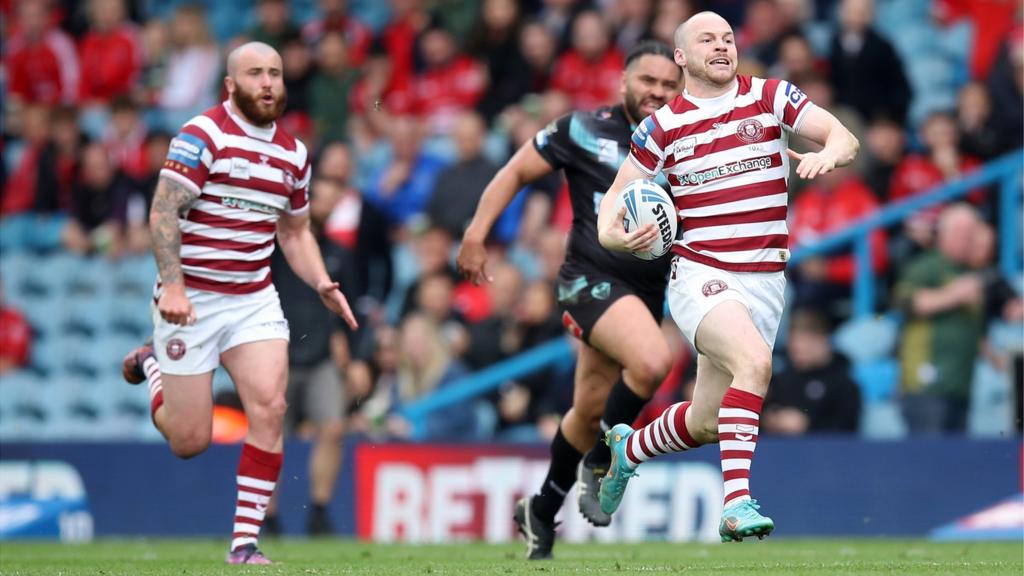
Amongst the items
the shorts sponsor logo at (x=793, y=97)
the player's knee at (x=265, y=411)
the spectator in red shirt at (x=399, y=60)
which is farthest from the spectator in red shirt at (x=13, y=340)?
the shorts sponsor logo at (x=793, y=97)

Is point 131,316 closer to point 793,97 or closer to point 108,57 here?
point 108,57

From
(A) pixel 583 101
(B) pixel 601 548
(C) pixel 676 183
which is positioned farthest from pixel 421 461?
(C) pixel 676 183

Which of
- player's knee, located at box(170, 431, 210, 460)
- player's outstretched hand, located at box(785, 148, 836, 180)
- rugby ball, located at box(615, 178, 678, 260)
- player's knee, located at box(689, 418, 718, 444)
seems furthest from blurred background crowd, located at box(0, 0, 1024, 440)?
player's outstretched hand, located at box(785, 148, 836, 180)

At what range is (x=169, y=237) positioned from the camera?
8.83m

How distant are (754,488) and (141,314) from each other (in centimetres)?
723

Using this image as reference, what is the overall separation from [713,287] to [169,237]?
9.46ft

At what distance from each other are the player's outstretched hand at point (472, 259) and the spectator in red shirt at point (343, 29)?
8.73 meters

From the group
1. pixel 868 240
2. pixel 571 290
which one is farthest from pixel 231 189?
pixel 868 240

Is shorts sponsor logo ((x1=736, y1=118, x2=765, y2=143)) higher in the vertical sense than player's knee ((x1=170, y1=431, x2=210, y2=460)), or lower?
higher

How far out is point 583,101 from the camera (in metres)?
16.1

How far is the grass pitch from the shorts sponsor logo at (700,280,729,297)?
4.25ft

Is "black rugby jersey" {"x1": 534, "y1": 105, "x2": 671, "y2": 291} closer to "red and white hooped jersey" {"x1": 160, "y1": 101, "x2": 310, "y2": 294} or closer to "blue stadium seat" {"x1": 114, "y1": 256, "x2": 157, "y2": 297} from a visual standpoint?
"red and white hooped jersey" {"x1": 160, "y1": 101, "x2": 310, "y2": 294}

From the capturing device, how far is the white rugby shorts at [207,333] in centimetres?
921

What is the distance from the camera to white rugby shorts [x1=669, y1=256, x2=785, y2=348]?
311 inches
